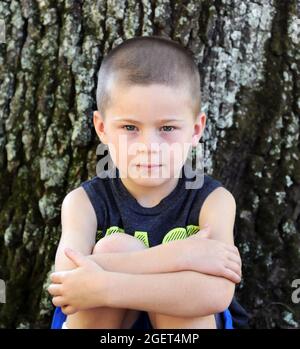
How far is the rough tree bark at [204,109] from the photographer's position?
283 centimetres

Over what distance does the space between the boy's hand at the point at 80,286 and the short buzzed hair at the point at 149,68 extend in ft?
1.85

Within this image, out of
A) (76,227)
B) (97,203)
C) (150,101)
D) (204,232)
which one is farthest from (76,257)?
(150,101)

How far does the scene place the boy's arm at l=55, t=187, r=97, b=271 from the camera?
247 cm

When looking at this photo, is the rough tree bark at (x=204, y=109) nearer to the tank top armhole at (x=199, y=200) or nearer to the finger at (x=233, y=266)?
the tank top armhole at (x=199, y=200)

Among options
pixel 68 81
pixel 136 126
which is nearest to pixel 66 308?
pixel 136 126

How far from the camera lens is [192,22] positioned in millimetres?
2814

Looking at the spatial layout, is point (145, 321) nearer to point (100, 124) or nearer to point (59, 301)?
point (59, 301)

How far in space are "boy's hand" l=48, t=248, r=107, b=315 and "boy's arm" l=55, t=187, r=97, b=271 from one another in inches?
1.6

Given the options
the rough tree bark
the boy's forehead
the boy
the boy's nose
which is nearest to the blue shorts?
the boy

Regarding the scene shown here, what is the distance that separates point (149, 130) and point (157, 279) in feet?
1.68

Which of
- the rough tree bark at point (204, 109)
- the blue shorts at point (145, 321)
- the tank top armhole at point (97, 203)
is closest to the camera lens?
the blue shorts at point (145, 321)

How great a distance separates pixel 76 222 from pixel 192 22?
94 cm

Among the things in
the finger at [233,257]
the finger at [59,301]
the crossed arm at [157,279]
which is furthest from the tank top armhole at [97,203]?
the finger at [233,257]
